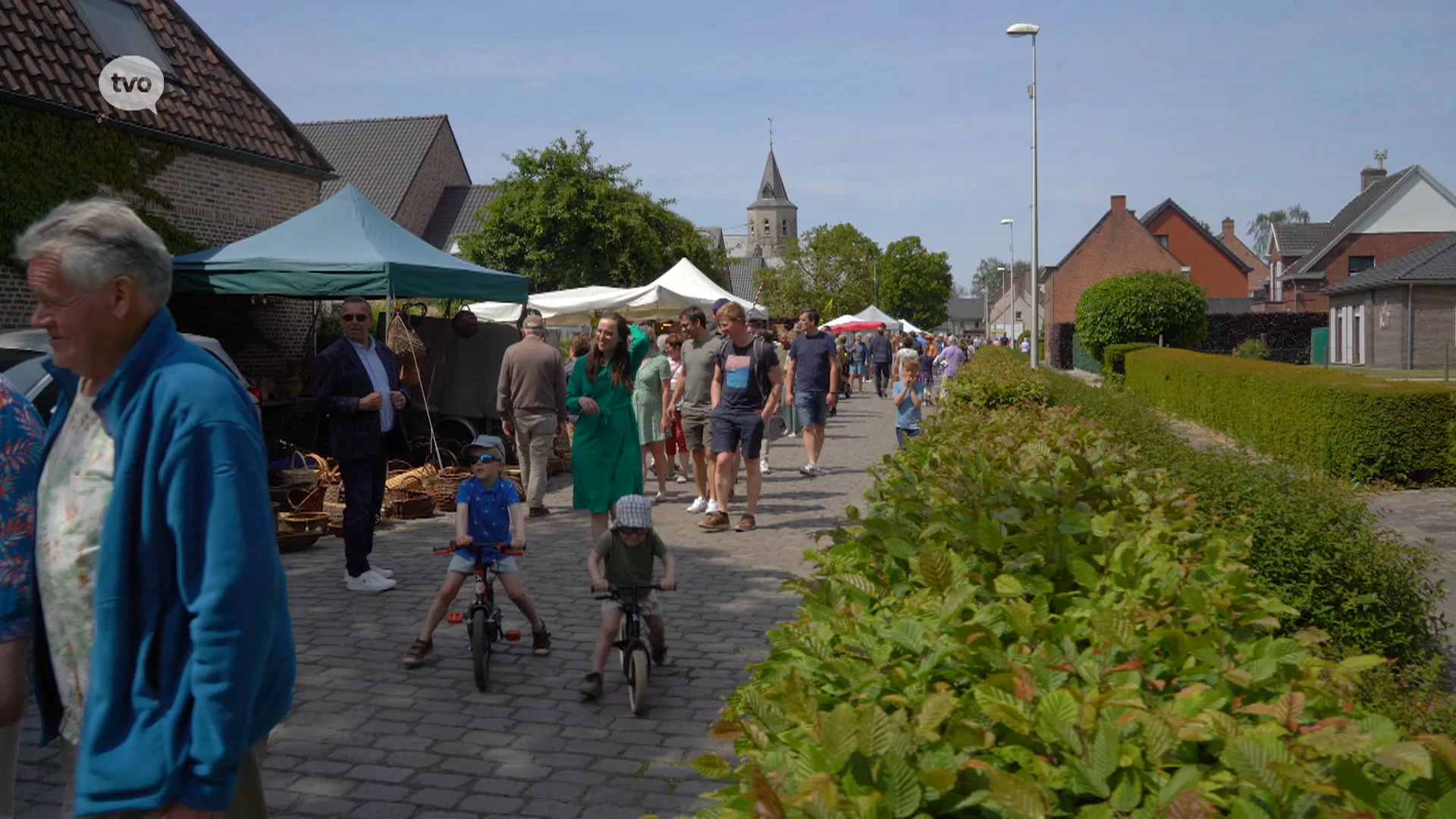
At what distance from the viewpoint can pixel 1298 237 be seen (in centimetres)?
7881

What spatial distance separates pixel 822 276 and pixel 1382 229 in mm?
31574

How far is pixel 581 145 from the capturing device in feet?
124

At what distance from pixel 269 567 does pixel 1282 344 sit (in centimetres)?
5654

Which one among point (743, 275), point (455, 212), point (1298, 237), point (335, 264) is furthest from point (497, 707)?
point (743, 275)

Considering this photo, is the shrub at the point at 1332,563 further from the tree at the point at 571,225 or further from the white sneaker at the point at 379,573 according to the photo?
the tree at the point at 571,225

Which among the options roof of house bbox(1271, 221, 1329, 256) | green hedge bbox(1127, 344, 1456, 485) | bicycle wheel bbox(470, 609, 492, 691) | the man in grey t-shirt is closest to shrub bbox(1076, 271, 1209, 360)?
green hedge bbox(1127, 344, 1456, 485)

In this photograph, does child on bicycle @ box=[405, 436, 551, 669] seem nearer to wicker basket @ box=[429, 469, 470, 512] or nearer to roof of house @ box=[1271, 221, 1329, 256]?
wicker basket @ box=[429, 469, 470, 512]

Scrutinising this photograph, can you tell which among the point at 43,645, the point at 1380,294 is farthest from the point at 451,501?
the point at 1380,294

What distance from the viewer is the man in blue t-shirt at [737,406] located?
10250mm

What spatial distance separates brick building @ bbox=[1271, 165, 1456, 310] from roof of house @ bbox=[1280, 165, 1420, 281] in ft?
0.13

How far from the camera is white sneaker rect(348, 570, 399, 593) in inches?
313

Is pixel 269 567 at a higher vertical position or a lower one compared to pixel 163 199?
lower

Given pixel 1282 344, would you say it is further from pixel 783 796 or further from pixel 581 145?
pixel 783 796

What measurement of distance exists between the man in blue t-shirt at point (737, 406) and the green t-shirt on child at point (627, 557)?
445cm
